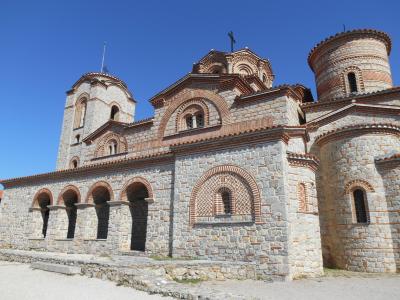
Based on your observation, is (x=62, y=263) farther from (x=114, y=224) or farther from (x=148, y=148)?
(x=148, y=148)

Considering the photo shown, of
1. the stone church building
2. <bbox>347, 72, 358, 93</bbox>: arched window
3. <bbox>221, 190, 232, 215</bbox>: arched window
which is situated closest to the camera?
the stone church building

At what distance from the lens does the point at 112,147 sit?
16.5 meters

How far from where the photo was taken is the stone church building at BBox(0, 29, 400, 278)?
896 centimetres

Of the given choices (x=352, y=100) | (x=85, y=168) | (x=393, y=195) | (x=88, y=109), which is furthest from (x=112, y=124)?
(x=393, y=195)

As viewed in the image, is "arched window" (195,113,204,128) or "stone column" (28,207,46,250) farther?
"stone column" (28,207,46,250)

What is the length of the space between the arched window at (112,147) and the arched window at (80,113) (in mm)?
4929

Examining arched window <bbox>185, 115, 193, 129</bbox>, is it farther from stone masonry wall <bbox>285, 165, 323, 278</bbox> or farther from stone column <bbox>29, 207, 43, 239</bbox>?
stone column <bbox>29, 207, 43, 239</bbox>

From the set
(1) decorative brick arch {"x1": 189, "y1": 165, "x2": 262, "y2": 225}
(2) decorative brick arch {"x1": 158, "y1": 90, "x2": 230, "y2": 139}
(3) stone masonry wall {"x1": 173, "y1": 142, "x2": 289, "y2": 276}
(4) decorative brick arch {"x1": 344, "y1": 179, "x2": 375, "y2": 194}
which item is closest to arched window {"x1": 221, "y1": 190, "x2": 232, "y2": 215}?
(1) decorative brick arch {"x1": 189, "y1": 165, "x2": 262, "y2": 225}

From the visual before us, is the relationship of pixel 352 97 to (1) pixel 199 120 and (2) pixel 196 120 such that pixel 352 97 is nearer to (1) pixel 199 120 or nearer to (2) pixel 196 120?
(1) pixel 199 120

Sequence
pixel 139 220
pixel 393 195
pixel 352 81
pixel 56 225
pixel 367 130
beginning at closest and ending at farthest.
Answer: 1. pixel 393 195
2. pixel 367 130
3. pixel 56 225
4. pixel 139 220
5. pixel 352 81

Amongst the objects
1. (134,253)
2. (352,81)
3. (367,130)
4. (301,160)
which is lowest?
(134,253)

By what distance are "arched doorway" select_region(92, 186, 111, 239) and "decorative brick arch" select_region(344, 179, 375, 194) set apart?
30.2ft

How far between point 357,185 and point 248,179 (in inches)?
161

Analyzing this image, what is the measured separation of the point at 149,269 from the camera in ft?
25.8
